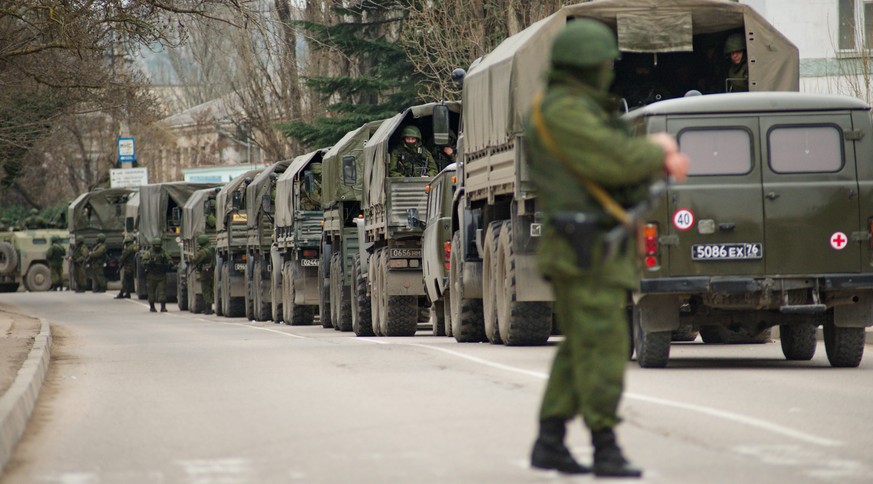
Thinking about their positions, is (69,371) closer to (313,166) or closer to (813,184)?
(813,184)

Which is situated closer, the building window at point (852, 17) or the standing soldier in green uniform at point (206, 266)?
the building window at point (852, 17)

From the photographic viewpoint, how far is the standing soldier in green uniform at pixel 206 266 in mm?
42281

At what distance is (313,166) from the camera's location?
108 ft

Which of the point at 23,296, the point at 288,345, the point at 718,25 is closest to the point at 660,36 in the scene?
the point at 718,25

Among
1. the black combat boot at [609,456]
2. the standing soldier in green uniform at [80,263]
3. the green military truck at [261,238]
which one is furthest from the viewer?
the standing soldier in green uniform at [80,263]

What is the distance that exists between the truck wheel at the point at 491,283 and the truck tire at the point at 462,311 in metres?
0.64

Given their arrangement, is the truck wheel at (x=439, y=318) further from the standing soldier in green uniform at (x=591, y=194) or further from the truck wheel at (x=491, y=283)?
the standing soldier in green uniform at (x=591, y=194)

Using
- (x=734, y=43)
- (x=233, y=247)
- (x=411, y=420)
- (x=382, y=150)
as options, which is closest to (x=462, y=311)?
(x=734, y=43)

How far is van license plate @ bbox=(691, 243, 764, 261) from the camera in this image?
14328 mm

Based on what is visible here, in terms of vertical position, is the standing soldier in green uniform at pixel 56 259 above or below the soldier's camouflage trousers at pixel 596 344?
above

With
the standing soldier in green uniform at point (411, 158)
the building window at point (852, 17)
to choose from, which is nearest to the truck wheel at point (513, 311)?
the standing soldier in green uniform at point (411, 158)

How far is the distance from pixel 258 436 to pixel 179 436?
21.1 inches

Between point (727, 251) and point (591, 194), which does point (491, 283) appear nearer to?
point (727, 251)

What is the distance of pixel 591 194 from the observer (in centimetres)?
736
